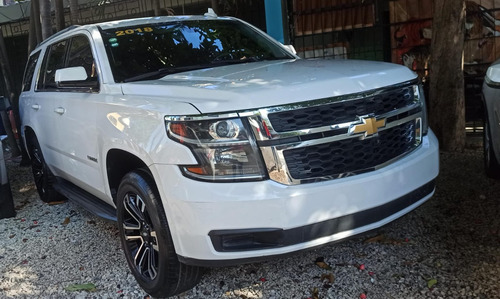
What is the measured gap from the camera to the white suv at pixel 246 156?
2627 mm

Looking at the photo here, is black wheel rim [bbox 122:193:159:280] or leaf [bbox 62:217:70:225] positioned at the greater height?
black wheel rim [bbox 122:193:159:280]

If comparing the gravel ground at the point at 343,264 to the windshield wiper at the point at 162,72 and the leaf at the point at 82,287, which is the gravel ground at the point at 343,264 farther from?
the windshield wiper at the point at 162,72

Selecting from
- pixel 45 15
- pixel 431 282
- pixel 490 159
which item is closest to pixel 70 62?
pixel 45 15

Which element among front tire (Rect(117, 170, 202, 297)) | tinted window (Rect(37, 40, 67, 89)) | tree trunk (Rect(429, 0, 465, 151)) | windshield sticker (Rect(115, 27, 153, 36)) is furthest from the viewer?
tree trunk (Rect(429, 0, 465, 151))

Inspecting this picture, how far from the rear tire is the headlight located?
325 centimetres

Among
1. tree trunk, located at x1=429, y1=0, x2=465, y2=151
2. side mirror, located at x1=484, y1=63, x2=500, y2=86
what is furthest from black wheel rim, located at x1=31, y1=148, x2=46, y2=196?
tree trunk, located at x1=429, y1=0, x2=465, y2=151

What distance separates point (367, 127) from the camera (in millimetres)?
2850

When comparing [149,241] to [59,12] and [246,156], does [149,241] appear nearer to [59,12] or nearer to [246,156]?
[246,156]

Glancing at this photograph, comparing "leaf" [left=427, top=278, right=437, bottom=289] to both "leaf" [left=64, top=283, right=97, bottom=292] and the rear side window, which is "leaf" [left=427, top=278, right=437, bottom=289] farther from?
the rear side window

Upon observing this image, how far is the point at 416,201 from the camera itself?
318cm

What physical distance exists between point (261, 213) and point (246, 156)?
1.06 ft

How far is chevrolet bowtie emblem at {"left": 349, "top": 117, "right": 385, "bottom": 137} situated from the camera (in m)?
2.80

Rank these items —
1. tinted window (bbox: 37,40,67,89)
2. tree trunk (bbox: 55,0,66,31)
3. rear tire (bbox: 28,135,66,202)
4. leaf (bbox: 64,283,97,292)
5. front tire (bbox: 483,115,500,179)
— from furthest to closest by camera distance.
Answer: tree trunk (bbox: 55,0,66,31) → rear tire (bbox: 28,135,66,202) → tinted window (bbox: 37,40,67,89) → front tire (bbox: 483,115,500,179) → leaf (bbox: 64,283,97,292)

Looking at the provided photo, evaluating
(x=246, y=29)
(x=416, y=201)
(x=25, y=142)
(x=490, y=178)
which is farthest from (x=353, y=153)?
(x=25, y=142)
